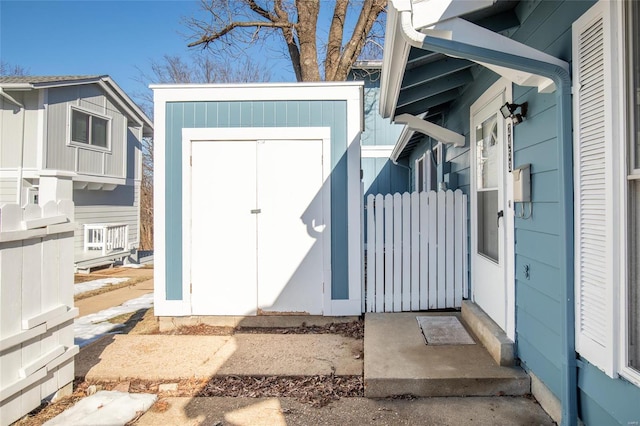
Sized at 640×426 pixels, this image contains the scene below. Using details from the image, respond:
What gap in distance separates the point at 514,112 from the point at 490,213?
1.05 meters

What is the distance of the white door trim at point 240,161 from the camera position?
4.07m

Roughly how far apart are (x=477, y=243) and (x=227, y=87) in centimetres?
308

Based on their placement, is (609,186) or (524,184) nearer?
(609,186)

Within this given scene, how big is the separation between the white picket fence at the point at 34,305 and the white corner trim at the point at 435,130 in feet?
11.6

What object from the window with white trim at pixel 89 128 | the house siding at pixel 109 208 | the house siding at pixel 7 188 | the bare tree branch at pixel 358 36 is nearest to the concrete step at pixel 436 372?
the bare tree branch at pixel 358 36

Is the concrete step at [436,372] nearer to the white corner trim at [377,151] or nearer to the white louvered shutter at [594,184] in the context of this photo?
the white louvered shutter at [594,184]

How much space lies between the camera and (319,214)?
409 centimetres

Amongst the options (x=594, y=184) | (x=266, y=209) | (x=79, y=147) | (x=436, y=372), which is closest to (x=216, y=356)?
(x=266, y=209)

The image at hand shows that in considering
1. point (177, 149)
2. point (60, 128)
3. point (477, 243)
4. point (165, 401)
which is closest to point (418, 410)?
point (165, 401)

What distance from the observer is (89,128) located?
9.91 meters

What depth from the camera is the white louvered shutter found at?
1.66 meters

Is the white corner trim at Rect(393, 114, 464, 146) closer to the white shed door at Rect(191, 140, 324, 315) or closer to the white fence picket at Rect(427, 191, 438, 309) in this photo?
the white fence picket at Rect(427, 191, 438, 309)

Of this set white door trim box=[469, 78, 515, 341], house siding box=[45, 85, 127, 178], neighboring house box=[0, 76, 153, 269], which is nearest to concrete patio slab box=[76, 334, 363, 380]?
white door trim box=[469, 78, 515, 341]

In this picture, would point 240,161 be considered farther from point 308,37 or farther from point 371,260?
point 308,37
